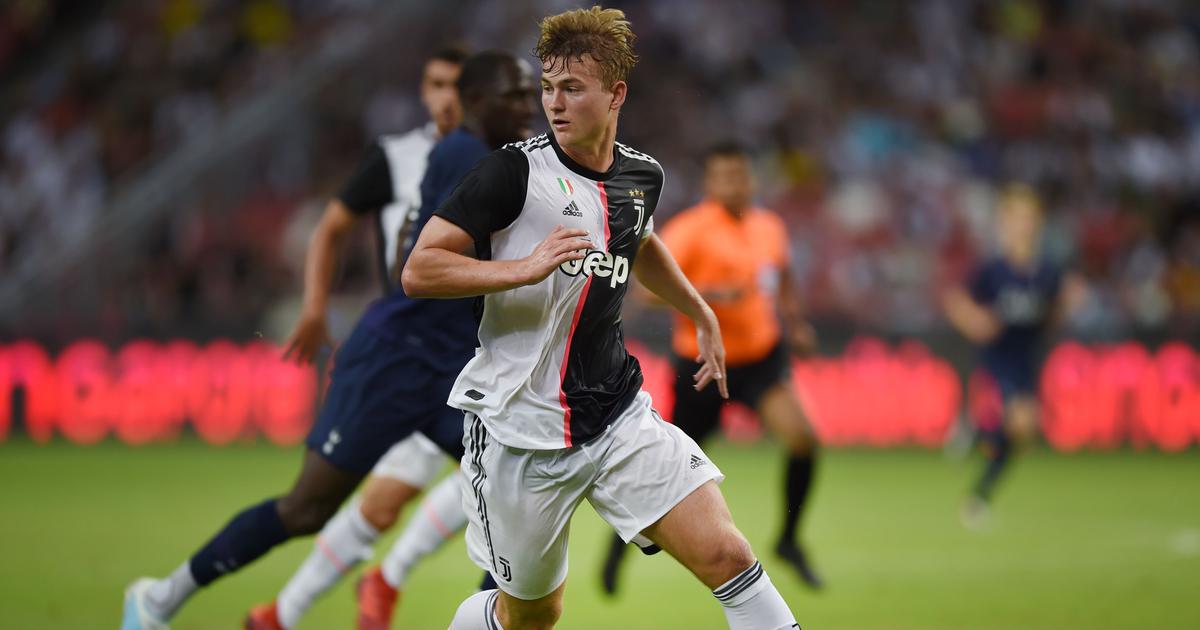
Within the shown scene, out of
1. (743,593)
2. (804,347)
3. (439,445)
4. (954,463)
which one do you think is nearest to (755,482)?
(954,463)

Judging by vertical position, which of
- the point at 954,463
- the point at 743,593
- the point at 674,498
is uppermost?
the point at 674,498

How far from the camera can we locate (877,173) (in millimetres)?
18672

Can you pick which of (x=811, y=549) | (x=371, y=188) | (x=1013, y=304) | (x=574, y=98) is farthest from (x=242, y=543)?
(x=1013, y=304)

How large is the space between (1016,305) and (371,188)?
7459 mm

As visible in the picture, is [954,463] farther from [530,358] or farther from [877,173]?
[530,358]

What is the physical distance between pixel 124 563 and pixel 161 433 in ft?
24.5

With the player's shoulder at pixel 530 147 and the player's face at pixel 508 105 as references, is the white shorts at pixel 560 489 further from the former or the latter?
the player's face at pixel 508 105

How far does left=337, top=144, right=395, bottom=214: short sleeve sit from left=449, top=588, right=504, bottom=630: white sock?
1.97 m

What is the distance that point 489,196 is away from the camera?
4105 mm

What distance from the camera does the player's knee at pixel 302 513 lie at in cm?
550

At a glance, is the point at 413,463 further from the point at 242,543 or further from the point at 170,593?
the point at 170,593

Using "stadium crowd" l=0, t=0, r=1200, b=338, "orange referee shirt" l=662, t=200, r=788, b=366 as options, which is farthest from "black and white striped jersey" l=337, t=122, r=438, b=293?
"stadium crowd" l=0, t=0, r=1200, b=338

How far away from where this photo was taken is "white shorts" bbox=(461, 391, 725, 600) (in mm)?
4320

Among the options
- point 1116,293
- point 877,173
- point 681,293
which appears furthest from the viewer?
point 877,173
